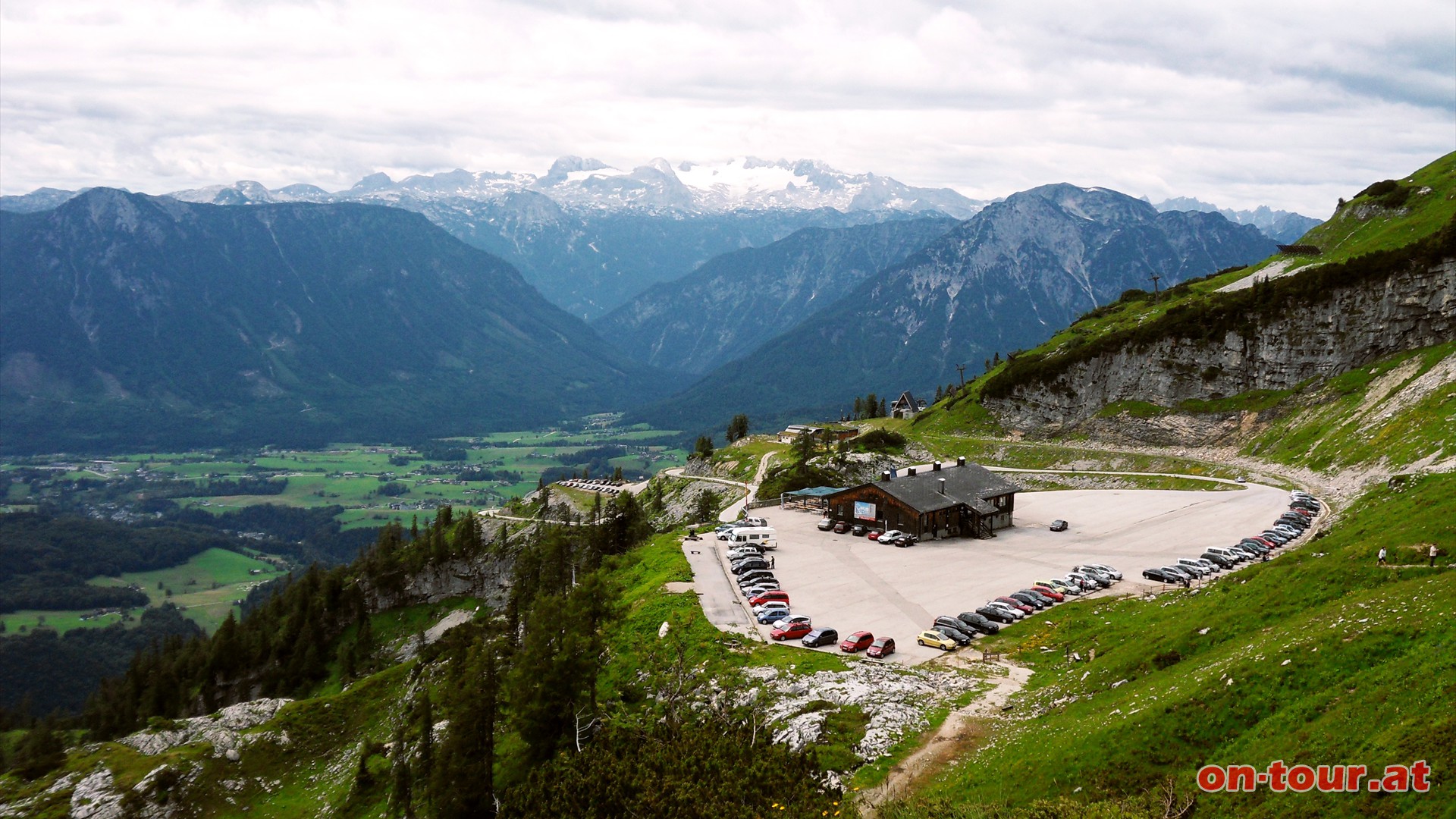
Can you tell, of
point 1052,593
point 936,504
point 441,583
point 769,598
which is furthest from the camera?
point 441,583

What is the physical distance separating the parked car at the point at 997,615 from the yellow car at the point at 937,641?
575 cm

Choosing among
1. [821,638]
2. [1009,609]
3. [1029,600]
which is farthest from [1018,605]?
[821,638]

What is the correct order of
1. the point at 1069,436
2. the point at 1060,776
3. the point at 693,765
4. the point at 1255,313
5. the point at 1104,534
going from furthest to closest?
the point at 1069,436, the point at 1255,313, the point at 1104,534, the point at 693,765, the point at 1060,776

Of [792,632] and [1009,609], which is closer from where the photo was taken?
[792,632]

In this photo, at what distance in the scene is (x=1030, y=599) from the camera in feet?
206

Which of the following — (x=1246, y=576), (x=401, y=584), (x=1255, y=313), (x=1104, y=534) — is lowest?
(x=401, y=584)

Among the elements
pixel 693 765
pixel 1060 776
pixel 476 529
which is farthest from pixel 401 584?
pixel 1060 776

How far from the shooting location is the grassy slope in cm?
2700

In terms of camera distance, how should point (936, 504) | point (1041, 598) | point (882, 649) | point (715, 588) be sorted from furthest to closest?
point (936, 504), point (715, 588), point (1041, 598), point (882, 649)

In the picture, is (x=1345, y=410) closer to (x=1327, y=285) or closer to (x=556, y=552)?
(x=1327, y=285)

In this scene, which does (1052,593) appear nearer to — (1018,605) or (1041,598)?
(1041,598)

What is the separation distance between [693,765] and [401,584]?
140 metres

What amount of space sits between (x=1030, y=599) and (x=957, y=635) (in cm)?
1021

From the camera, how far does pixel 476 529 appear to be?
562 feet
